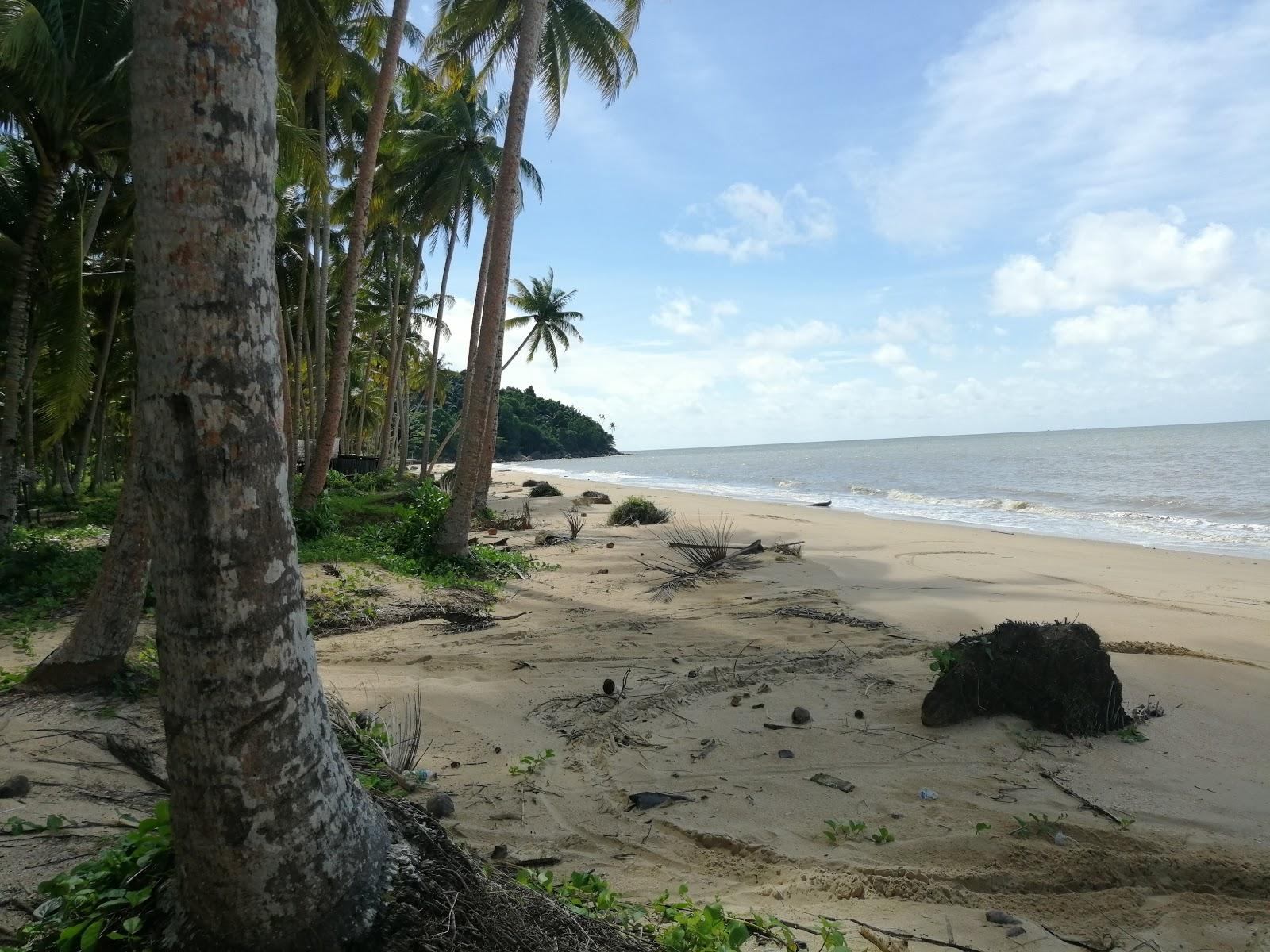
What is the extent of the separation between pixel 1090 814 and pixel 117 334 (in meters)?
20.8

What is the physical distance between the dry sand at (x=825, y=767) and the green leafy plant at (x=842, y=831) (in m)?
0.06

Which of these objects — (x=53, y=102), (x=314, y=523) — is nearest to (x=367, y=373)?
(x=314, y=523)

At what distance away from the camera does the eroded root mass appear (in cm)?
195

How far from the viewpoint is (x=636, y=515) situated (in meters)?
16.4

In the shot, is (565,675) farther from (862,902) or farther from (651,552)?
(651,552)

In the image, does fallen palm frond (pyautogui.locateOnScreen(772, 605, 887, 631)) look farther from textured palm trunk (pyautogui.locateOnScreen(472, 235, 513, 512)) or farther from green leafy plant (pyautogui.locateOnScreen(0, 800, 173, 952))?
green leafy plant (pyautogui.locateOnScreen(0, 800, 173, 952))

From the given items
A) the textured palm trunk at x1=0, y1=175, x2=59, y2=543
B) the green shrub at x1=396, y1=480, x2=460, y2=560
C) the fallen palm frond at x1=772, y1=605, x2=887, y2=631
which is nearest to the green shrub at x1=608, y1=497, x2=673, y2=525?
the green shrub at x1=396, y1=480, x2=460, y2=560

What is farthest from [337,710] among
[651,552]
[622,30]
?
[622,30]

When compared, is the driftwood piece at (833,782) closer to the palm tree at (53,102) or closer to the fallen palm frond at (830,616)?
the fallen palm frond at (830,616)

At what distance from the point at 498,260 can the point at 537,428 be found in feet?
275

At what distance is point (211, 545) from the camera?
175cm

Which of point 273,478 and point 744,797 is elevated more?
point 273,478

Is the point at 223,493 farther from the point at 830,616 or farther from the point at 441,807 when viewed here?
the point at 830,616

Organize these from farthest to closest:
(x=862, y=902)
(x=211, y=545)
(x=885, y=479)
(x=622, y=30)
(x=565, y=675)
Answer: (x=885, y=479), (x=622, y=30), (x=565, y=675), (x=862, y=902), (x=211, y=545)
